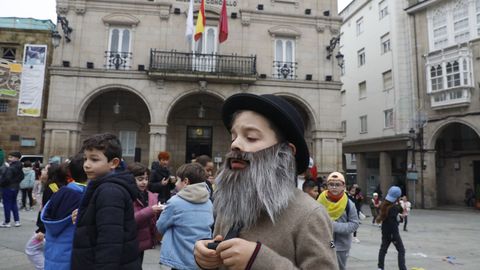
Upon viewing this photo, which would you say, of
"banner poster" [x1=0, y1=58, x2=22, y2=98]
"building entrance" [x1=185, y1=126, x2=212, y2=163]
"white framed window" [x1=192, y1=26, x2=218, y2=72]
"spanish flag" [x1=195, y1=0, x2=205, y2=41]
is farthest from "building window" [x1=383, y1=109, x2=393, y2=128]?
"banner poster" [x1=0, y1=58, x2=22, y2=98]

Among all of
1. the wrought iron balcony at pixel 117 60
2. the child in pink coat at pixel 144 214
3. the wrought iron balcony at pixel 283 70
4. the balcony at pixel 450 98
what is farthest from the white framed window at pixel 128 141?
the balcony at pixel 450 98

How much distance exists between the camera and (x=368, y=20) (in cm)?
2788

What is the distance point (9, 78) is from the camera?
16.1 metres

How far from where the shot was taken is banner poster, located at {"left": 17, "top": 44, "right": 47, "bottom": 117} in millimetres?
14945

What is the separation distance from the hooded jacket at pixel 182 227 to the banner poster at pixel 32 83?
46.1ft

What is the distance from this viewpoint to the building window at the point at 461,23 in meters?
20.9

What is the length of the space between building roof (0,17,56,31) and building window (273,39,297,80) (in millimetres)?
18128

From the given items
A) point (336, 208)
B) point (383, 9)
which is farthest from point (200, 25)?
point (383, 9)

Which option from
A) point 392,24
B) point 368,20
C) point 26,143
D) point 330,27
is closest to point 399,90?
point 392,24

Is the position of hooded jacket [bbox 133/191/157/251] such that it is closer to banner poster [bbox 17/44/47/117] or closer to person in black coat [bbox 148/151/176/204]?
person in black coat [bbox 148/151/176/204]

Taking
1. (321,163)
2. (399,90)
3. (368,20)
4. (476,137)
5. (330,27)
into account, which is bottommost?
(321,163)

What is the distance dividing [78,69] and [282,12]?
10.4m

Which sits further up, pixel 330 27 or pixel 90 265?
pixel 330 27

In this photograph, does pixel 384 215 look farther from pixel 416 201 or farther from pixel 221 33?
pixel 416 201
